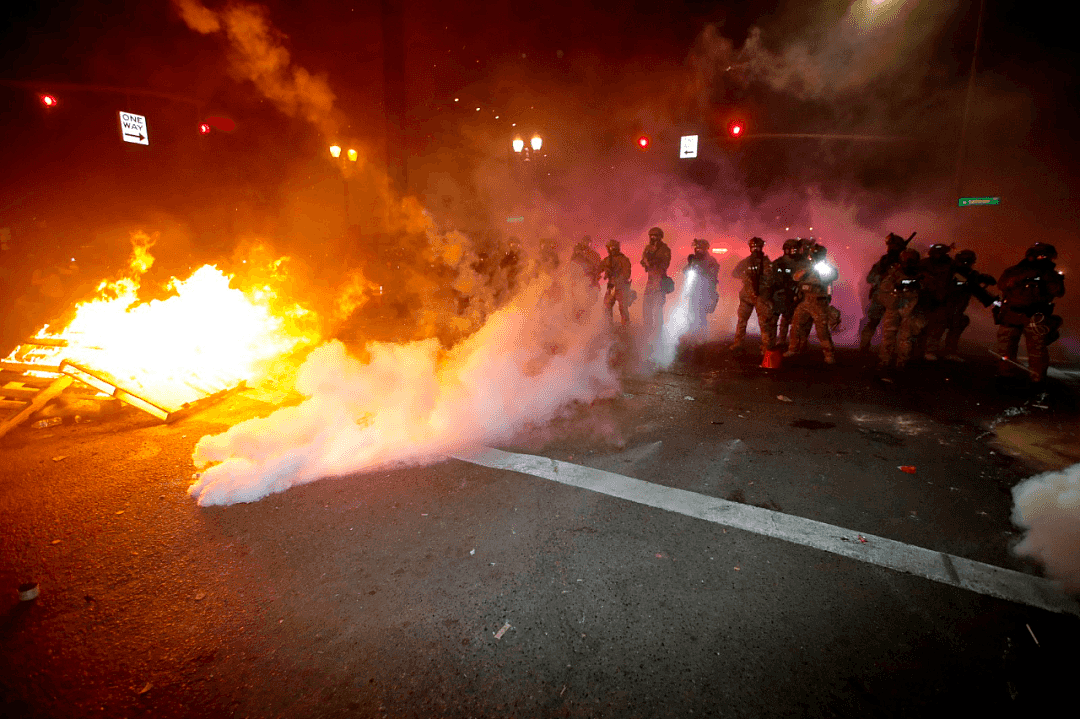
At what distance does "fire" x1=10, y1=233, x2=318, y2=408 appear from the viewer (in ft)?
19.0

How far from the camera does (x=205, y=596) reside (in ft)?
8.84

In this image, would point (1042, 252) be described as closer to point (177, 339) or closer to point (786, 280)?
point (786, 280)

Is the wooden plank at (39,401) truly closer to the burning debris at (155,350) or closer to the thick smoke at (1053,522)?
the burning debris at (155,350)

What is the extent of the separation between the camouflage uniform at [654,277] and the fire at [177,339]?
21.8 feet

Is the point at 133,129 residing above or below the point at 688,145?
above

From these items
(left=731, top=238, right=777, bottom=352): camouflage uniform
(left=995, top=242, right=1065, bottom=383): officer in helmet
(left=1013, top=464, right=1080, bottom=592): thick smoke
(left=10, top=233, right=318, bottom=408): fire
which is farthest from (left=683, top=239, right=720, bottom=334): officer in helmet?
(left=10, top=233, right=318, bottom=408): fire

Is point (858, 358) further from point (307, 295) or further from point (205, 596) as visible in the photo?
point (307, 295)

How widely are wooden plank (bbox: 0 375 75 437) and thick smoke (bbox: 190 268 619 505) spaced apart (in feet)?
8.48

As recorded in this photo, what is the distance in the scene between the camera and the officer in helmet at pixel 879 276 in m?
7.88

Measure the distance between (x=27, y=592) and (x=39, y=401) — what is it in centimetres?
387

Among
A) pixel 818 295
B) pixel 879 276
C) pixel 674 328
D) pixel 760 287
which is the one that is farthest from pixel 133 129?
pixel 879 276

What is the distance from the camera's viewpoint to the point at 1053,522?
2943 mm

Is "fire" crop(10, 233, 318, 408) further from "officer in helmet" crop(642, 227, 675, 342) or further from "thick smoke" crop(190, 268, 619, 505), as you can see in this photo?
"officer in helmet" crop(642, 227, 675, 342)

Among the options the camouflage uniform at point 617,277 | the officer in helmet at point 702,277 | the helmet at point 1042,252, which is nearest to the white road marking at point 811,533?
the helmet at point 1042,252
